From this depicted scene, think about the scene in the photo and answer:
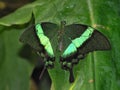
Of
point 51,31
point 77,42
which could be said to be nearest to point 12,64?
point 51,31

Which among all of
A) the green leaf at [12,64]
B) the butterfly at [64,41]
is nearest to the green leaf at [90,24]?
the butterfly at [64,41]

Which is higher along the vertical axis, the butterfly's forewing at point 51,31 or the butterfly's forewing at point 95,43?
the butterfly's forewing at point 51,31

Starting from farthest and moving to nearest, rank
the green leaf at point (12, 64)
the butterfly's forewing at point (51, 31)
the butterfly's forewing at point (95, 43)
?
the green leaf at point (12, 64)
the butterfly's forewing at point (51, 31)
the butterfly's forewing at point (95, 43)

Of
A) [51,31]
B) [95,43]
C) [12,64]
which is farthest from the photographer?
[12,64]

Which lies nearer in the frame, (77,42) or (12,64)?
(77,42)

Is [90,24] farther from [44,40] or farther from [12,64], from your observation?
[12,64]

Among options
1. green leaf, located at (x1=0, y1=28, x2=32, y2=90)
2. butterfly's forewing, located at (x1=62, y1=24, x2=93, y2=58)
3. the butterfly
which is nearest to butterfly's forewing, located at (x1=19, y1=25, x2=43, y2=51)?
the butterfly

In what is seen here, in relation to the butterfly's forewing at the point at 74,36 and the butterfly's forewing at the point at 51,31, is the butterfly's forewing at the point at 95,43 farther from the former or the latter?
the butterfly's forewing at the point at 51,31
